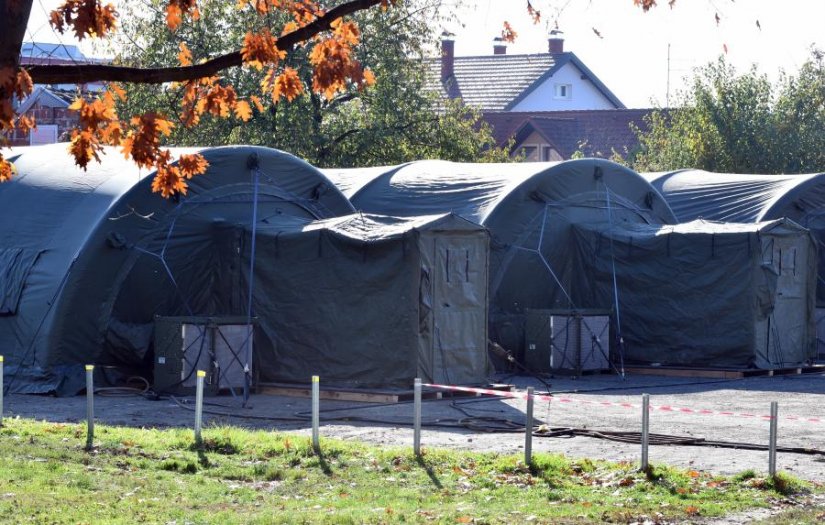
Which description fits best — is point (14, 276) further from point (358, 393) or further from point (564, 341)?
point (564, 341)

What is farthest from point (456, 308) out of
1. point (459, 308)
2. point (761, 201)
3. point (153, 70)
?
point (761, 201)

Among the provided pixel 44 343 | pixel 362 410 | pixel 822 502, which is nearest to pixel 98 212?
pixel 44 343

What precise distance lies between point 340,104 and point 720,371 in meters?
17.1

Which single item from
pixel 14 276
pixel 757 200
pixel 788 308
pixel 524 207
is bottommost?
pixel 788 308

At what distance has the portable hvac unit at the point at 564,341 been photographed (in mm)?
23531

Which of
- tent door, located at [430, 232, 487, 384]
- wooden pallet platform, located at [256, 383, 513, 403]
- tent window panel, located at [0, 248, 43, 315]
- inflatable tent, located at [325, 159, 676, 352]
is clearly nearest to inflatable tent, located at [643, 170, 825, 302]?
inflatable tent, located at [325, 159, 676, 352]

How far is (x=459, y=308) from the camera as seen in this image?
20.0 m

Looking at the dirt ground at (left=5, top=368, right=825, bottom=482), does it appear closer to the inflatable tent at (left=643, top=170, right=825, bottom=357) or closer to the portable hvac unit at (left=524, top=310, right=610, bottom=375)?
the portable hvac unit at (left=524, top=310, right=610, bottom=375)

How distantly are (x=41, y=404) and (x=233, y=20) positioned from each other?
1998cm

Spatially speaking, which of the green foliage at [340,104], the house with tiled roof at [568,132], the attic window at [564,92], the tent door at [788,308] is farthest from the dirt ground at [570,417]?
the attic window at [564,92]

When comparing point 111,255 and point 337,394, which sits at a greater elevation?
point 111,255

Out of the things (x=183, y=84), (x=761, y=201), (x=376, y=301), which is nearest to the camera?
(x=183, y=84)

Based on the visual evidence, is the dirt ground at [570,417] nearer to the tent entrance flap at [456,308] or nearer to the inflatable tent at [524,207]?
the tent entrance flap at [456,308]

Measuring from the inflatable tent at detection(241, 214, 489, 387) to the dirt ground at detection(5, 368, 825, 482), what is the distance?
906 mm
